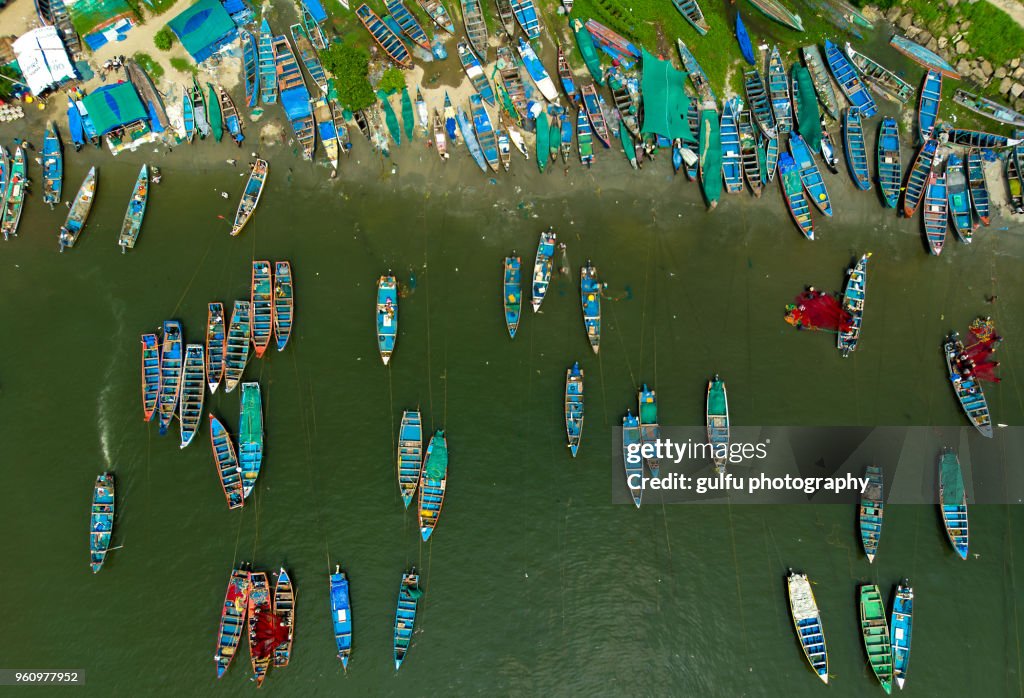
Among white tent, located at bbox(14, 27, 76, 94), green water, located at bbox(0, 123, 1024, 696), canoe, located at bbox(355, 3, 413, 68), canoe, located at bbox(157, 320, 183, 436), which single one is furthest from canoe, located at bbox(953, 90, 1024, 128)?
white tent, located at bbox(14, 27, 76, 94)

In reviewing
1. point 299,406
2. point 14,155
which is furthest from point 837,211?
point 14,155

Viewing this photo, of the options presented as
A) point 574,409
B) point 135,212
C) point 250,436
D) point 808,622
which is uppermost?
point 135,212

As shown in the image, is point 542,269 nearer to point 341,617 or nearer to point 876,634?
point 341,617

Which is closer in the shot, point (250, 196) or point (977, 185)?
point (250, 196)

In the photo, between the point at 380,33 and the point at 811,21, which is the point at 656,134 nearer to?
the point at 811,21

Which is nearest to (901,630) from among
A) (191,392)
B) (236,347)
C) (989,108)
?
(989,108)

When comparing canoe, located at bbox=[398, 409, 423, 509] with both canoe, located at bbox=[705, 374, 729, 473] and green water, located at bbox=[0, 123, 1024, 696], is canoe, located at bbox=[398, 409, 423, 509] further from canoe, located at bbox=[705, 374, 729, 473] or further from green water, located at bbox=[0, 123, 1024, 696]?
canoe, located at bbox=[705, 374, 729, 473]

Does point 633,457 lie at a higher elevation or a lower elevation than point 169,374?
lower

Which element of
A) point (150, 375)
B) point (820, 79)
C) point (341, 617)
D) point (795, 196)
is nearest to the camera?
point (341, 617)

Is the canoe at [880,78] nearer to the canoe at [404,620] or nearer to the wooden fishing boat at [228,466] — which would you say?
the canoe at [404,620]
